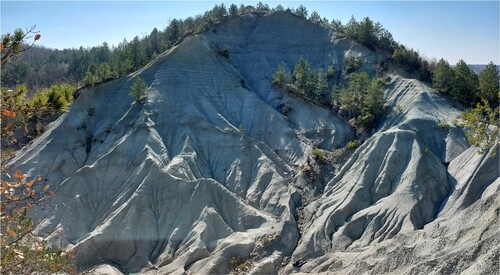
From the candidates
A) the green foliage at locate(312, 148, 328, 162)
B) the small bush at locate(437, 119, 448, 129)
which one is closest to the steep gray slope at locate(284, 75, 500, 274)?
the small bush at locate(437, 119, 448, 129)

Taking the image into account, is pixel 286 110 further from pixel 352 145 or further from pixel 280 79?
pixel 352 145

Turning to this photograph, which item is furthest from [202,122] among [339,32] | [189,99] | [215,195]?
[339,32]

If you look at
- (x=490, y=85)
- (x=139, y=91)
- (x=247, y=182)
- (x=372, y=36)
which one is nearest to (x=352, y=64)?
(x=372, y=36)

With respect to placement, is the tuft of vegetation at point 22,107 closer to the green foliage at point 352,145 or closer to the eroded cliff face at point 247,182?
the eroded cliff face at point 247,182

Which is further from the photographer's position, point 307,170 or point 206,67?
point 206,67

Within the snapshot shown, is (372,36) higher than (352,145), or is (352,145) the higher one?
(372,36)

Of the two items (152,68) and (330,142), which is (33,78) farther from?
(330,142)

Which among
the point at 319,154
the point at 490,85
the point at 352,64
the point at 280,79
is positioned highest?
the point at 352,64
